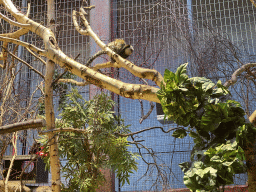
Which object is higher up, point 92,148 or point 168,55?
point 168,55

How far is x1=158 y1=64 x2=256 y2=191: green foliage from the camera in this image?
2.20 feet

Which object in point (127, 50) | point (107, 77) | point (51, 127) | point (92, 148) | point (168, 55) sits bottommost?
point (92, 148)

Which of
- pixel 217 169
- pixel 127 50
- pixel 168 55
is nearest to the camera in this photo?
pixel 217 169

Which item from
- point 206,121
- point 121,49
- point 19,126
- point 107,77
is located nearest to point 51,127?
point 19,126

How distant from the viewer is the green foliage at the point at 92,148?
2.13 m

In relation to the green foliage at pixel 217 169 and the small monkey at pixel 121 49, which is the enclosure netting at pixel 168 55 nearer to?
the small monkey at pixel 121 49

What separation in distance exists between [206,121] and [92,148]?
167 cm

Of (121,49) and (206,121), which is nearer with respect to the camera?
(206,121)

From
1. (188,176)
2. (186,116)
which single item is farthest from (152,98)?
(188,176)

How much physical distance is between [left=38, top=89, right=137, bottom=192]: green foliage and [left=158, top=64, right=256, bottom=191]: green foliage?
1360 mm

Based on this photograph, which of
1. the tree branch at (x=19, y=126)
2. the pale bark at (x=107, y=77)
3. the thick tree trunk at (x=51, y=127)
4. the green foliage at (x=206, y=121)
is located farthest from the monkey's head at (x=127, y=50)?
the green foliage at (x=206, y=121)

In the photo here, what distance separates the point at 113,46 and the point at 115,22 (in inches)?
61.4

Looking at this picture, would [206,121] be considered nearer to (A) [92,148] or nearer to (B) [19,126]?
(B) [19,126]

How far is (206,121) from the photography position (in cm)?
74
